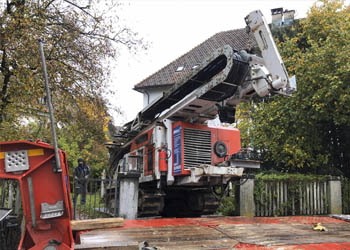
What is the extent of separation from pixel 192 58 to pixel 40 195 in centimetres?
2228

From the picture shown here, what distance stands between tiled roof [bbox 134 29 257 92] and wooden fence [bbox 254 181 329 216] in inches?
561

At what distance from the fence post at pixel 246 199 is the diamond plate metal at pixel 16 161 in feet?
23.6

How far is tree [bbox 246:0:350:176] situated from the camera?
1199 centimetres

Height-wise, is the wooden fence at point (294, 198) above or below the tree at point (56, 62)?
below

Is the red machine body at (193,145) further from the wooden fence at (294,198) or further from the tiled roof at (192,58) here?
the tiled roof at (192,58)

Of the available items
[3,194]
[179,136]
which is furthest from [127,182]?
A: [3,194]

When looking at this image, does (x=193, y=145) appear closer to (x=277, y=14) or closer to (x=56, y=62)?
(x=56, y=62)

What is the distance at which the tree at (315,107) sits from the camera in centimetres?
1199

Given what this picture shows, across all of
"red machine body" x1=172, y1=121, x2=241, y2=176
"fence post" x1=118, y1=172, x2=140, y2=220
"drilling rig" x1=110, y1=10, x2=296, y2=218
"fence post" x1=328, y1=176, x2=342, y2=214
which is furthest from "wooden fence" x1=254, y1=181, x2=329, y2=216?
"fence post" x1=118, y1=172, x2=140, y2=220

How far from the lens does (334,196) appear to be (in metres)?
10.6

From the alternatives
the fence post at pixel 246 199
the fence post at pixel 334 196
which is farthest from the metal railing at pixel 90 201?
the fence post at pixel 334 196

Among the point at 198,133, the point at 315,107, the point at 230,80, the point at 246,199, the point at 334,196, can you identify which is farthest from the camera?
the point at 315,107

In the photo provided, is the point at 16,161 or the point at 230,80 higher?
the point at 230,80

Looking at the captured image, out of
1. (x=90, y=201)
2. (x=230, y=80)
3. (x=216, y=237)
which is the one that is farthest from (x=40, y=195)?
(x=90, y=201)
